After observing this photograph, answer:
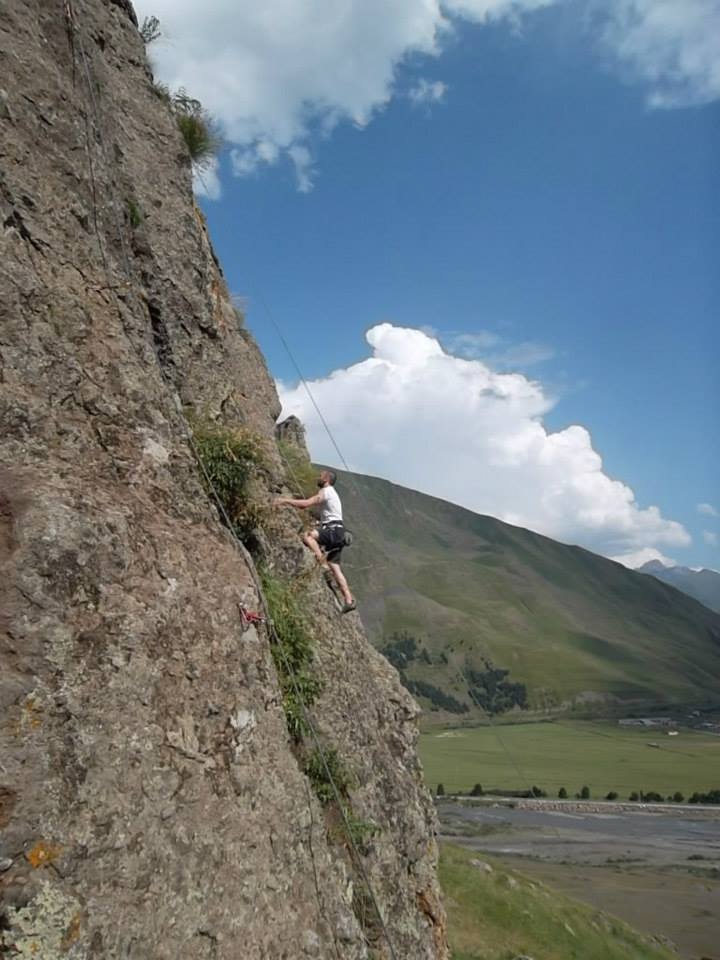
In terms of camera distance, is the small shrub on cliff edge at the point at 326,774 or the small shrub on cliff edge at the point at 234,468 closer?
the small shrub on cliff edge at the point at 326,774

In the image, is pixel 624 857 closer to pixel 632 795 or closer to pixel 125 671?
pixel 632 795

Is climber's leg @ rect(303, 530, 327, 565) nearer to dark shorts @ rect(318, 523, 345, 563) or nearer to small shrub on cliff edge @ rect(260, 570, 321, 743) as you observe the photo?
dark shorts @ rect(318, 523, 345, 563)

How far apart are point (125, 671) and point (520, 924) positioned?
142 ft

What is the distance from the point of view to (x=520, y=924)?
40.9m

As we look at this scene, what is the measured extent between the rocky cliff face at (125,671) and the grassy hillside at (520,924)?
98.3ft

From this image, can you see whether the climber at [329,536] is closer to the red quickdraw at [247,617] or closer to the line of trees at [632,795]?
the red quickdraw at [247,617]

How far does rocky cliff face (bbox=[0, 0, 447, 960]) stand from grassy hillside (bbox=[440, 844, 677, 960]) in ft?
98.3

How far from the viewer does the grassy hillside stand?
38.0 m

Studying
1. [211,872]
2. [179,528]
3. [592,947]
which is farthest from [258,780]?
[592,947]

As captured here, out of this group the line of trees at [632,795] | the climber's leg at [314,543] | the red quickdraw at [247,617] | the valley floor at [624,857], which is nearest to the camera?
the red quickdraw at [247,617]

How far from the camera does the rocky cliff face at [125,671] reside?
21.0 feet

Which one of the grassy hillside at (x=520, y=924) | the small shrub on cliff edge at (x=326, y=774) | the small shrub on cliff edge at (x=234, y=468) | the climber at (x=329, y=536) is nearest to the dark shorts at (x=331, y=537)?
the climber at (x=329, y=536)

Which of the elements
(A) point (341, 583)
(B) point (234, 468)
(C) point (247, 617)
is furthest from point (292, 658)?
(A) point (341, 583)

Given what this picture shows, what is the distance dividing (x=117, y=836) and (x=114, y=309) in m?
7.27
